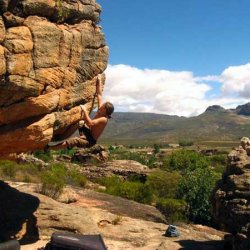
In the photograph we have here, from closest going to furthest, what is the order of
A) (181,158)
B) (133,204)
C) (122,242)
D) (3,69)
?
(3,69), (122,242), (133,204), (181,158)

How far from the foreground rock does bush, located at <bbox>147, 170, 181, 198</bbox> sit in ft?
93.5

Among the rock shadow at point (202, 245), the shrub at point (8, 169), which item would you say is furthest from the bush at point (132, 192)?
the rock shadow at point (202, 245)

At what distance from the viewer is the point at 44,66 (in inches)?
661

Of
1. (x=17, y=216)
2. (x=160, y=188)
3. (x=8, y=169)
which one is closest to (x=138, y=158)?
(x=160, y=188)

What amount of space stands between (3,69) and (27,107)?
1.89 metres

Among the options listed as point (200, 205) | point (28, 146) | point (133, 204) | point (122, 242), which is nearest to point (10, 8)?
point (28, 146)

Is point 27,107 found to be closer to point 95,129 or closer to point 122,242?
point 95,129

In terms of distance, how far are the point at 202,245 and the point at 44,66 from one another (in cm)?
1169

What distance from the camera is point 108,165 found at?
64375mm

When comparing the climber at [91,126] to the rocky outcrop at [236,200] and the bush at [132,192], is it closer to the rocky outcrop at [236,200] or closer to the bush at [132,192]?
the rocky outcrop at [236,200]

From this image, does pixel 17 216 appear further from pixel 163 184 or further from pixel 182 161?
pixel 182 161

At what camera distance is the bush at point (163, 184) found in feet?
181


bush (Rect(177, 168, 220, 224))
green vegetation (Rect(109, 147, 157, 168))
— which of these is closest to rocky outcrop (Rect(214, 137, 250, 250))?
bush (Rect(177, 168, 220, 224))

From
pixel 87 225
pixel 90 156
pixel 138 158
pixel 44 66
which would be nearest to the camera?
pixel 44 66
